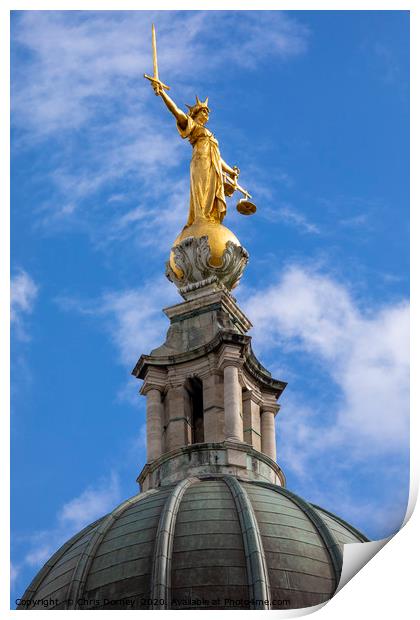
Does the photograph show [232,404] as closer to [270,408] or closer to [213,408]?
[213,408]

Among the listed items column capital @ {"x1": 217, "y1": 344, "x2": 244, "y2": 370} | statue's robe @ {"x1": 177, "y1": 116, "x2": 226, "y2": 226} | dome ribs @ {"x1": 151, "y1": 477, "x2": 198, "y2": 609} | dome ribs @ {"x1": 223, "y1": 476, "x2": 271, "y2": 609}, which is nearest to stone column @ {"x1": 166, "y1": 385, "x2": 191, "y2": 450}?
column capital @ {"x1": 217, "y1": 344, "x2": 244, "y2": 370}

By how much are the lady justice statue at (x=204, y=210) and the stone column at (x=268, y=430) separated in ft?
18.2

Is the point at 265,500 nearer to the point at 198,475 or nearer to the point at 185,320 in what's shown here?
the point at 198,475

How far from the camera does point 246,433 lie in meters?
59.8

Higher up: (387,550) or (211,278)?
(211,278)

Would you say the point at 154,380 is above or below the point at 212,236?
below

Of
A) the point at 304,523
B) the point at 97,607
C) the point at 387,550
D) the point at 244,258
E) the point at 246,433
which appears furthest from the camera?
the point at 244,258

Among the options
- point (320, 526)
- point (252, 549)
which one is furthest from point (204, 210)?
point (252, 549)

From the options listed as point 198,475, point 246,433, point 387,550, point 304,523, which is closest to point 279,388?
point 246,433

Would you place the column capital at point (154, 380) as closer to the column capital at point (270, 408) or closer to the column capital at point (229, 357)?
the column capital at point (229, 357)

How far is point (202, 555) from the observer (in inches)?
1890

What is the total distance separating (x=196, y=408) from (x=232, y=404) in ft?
11.7

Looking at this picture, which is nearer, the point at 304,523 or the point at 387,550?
the point at 387,550

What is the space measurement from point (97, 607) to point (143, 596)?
52.8 inches
